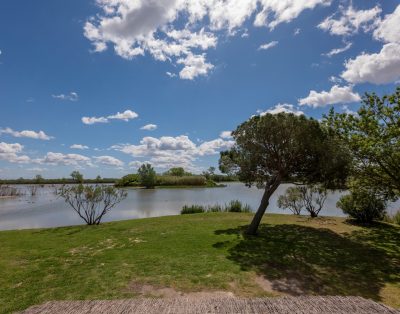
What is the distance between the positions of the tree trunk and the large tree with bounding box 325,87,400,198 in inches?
126

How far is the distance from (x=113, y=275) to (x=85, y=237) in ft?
17.1

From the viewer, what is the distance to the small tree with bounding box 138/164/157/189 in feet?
209

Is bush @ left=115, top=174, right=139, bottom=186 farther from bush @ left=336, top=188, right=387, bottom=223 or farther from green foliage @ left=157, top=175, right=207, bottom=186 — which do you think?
bush @ left=336, top=188, right=387, bottom=223

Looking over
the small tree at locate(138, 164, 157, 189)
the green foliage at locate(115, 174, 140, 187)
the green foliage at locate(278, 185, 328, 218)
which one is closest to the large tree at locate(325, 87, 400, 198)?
the green foliage at locate(278, 185, 328, 218)

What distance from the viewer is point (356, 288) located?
567cm

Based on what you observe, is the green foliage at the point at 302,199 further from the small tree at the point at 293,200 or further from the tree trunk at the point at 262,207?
the tree trunk at the point at 262,207

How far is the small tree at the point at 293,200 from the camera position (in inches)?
678

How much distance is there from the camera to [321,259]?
777cm

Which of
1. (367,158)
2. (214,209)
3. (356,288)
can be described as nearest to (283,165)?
(367,158)

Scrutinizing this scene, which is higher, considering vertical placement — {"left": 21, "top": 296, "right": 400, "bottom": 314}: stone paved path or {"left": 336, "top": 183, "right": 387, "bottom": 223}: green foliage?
{"left": 336, "top": 183, "right": 387, "bottom": 223}: green foliage

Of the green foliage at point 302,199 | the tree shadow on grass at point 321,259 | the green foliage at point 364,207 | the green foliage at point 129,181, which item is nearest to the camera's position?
the tree shadow on grass at point 321,259

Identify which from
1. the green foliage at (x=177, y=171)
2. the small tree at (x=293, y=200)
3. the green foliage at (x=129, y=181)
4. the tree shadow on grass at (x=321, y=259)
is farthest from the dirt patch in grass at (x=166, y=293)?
the green foliage at (x=177, y=171)

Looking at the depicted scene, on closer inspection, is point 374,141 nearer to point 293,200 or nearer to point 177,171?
point 293,200

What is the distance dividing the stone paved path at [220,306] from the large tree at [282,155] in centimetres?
656
